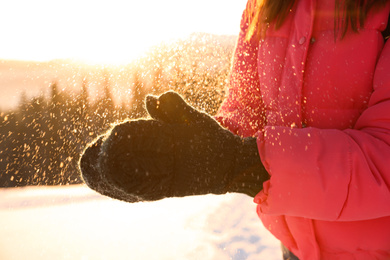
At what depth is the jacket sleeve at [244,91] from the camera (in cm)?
136

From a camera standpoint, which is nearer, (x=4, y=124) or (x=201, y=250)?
(x=201, y=250)

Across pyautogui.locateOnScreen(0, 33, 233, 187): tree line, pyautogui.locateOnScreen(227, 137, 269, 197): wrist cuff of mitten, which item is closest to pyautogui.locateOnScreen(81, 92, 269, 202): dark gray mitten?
pyautogui.locateOnScreen(227, 137, 269, 197): wrist cuff of mitten

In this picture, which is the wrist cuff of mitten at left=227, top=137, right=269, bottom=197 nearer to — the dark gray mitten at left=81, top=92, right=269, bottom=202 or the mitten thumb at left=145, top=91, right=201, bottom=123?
the dark gray mitten at left=81, top=92, right=269, bottom=202

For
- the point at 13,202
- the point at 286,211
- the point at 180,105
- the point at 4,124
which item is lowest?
the point at 4,124

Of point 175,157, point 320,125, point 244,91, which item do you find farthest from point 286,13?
point 175,157

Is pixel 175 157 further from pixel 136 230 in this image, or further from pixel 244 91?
pixel 136 230

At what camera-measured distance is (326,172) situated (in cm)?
76

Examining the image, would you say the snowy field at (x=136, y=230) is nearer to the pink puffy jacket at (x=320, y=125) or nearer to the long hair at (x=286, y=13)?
the pink puffy jacket at (x=320, y=125)

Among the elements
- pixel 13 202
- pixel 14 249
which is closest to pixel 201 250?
pixel 14 249

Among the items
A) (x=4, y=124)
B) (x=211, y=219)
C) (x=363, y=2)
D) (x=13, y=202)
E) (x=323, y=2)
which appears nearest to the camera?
(x=363, y=2)

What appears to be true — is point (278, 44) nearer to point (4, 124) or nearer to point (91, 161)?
point (91, 161)

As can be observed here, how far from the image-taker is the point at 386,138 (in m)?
0.79

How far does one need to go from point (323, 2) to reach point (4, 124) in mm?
10572

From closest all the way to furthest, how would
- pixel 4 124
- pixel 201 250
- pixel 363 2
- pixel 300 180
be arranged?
pixel 300 180, pixel 363 2, pixel 201 250, pixel 4 124
